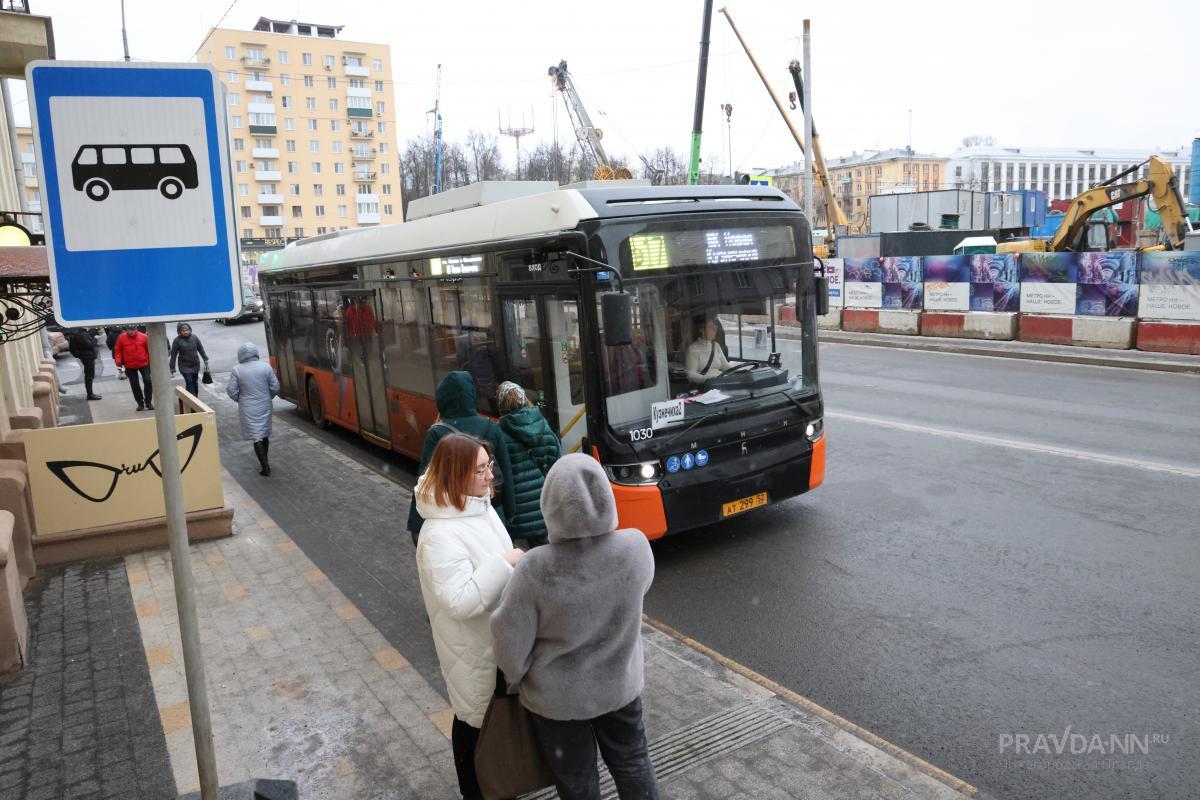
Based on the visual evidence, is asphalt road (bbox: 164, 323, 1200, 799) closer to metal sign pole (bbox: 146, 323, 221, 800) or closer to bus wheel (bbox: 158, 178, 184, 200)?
metal sign pole (bbox: 146, 323, 221, 800)

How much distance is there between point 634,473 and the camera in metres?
6.78

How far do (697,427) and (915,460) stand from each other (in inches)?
166

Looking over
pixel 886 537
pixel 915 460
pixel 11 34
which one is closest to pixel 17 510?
pixel 11 34

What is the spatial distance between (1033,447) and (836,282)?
15.9 m

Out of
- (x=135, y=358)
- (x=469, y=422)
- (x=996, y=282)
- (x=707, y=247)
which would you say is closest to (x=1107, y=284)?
(x=996, y=282)

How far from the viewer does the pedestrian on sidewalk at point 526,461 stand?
5785mm

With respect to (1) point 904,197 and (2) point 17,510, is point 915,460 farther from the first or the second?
(1) point 904,197

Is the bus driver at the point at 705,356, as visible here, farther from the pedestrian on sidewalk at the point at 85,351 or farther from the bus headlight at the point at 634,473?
the pedestrian on sidewalk at the point at 85,351

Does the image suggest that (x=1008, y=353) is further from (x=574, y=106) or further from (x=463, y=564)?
(x=574, y=106)

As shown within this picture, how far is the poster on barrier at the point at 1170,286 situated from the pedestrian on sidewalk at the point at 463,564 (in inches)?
734

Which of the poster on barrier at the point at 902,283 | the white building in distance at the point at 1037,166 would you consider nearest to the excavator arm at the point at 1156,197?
the poster on barrier at the point at 902,283

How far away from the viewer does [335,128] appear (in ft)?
293

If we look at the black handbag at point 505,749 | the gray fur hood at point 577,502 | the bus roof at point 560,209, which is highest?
the bus roof at point 560,209

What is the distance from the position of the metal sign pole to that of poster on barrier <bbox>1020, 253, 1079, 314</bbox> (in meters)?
20.4
